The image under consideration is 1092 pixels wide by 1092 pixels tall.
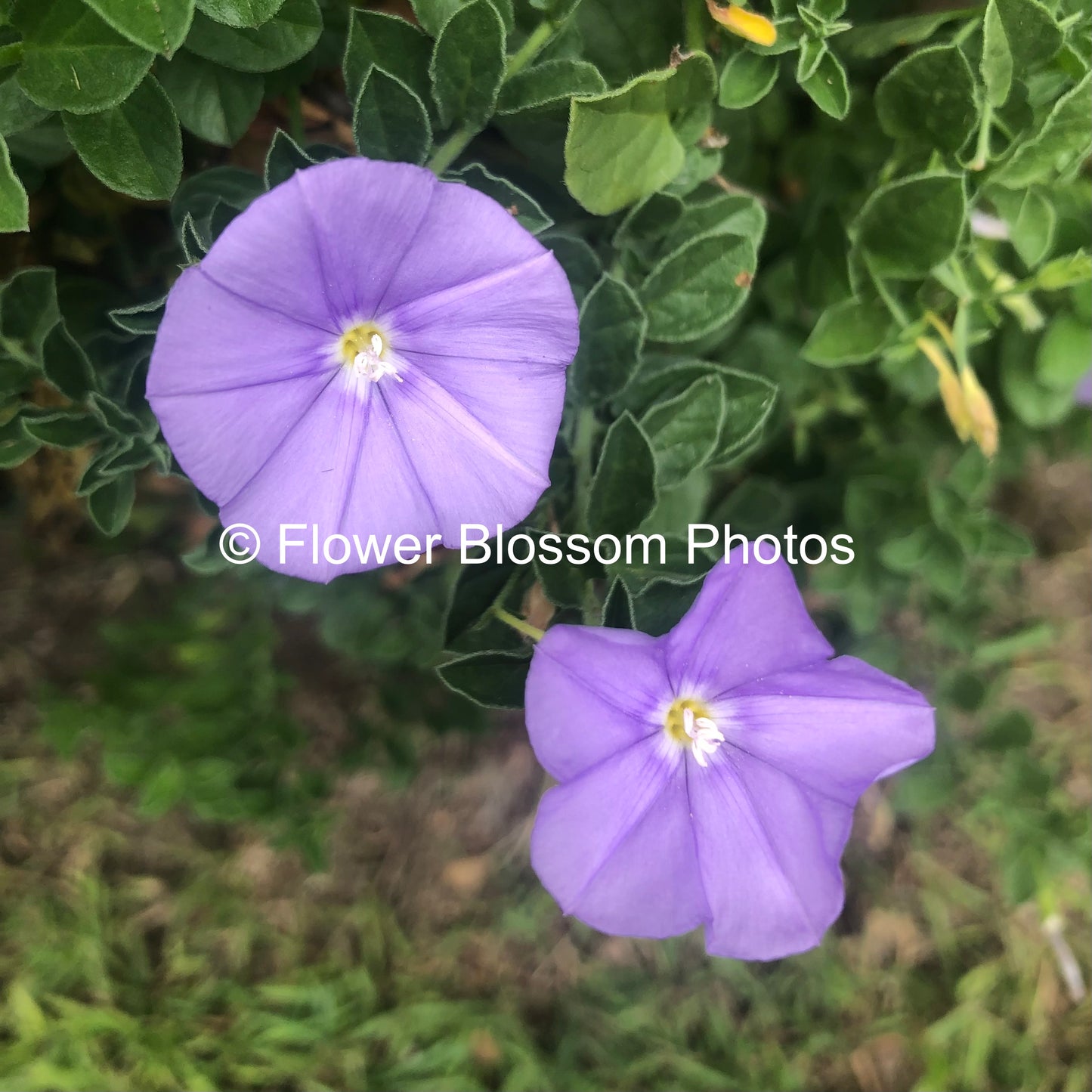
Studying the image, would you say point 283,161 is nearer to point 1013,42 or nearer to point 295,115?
point 295,115

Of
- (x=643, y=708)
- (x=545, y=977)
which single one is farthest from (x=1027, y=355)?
(x=545, y=977)

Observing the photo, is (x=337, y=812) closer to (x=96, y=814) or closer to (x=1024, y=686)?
(x=96, y=814)

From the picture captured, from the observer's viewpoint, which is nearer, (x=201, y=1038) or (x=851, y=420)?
(x=851, y=420)

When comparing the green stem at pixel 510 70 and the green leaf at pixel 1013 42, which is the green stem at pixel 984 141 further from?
the green stem at pixel 510 70

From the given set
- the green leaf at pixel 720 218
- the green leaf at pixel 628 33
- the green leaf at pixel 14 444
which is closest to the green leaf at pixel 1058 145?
the green leaf at pixel 720 218

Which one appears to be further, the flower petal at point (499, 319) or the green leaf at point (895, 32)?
the green leaf at point (895, 32)

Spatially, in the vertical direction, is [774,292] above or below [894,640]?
above
